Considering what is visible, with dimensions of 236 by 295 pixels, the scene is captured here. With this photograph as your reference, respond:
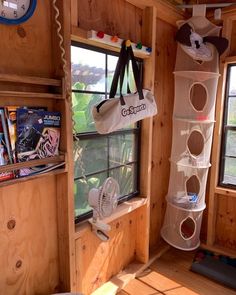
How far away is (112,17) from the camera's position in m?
1.68

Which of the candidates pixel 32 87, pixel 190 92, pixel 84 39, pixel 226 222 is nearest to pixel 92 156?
pixel 32 87

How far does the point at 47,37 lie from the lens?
51.9 inches

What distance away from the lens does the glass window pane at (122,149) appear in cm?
189

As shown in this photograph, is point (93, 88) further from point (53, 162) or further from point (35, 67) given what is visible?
point (53, 162)

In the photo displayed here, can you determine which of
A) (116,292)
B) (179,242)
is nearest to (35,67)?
(116,292)

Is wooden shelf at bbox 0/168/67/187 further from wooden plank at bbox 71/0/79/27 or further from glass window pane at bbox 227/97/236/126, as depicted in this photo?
glass window pane at bbox 227/97/236/126

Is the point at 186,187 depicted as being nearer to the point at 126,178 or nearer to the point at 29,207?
the point at 126,178

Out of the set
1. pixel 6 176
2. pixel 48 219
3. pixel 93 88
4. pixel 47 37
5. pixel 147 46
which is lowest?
pixel 48 219

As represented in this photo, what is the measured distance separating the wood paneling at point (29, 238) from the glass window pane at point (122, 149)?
580 mm

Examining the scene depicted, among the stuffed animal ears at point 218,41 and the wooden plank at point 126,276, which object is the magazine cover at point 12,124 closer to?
the wooden plank at point 126,276

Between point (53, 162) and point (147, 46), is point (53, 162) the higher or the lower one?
the lower one

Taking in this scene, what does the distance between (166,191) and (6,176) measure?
5.72 feet

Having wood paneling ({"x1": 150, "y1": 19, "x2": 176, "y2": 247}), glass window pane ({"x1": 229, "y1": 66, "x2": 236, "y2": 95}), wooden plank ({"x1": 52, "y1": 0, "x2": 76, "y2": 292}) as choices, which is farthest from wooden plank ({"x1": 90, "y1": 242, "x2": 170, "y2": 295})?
glass window pane ({"x1": 229, "y1": 66, "x2": 236, "y2": 95})

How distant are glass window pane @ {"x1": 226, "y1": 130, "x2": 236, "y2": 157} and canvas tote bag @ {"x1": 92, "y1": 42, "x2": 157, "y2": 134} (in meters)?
1.14
